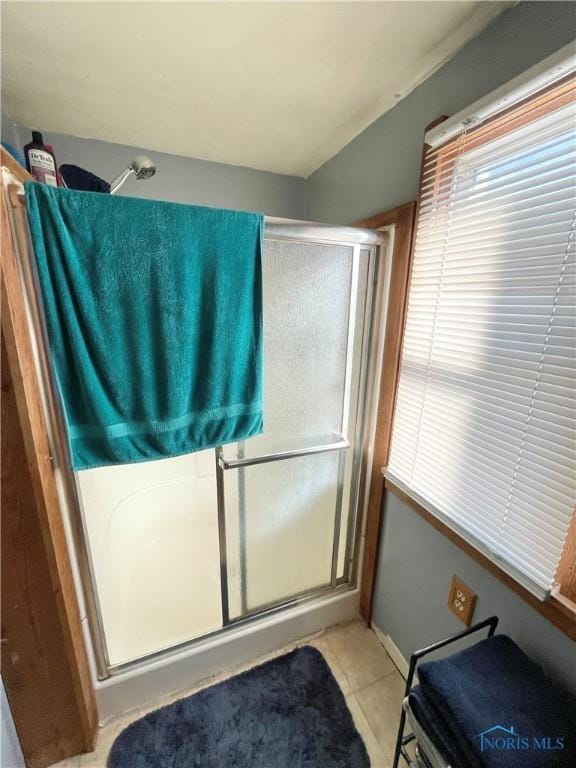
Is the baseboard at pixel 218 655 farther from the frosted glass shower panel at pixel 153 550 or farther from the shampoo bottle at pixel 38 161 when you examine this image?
the shampoo bottle at pixel 38 161

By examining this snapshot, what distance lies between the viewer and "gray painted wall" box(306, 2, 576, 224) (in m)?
0.74

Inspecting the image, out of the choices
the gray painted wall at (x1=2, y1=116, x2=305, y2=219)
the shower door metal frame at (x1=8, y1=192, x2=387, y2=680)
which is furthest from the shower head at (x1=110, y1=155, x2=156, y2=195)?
the gray painted wall at (x1=2, y1=116, x2=305, y2=219)

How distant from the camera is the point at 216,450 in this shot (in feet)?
3.77

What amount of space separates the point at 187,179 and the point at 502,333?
1630 mm

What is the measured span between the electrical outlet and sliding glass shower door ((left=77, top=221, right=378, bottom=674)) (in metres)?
0.49

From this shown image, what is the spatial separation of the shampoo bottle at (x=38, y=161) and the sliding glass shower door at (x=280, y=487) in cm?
64

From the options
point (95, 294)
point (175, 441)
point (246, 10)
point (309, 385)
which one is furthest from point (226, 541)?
point (246, 10)

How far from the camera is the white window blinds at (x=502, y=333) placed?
29.0 inches

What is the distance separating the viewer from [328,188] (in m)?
1.62

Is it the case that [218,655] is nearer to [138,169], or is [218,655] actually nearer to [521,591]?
[521,591]

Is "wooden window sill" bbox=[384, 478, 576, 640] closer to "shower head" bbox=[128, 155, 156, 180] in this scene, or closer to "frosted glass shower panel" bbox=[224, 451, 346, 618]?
"frosted glass shower panel" bbox=[224, 451, 346, 618]

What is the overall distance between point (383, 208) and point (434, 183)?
26 centimetres

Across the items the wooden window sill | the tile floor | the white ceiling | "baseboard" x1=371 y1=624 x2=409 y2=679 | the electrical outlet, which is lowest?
the tile floor

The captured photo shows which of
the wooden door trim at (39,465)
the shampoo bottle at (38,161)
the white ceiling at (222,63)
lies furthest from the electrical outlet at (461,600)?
the shampoo bottle at (38,161)
